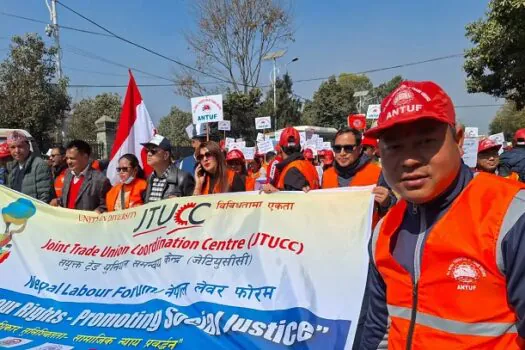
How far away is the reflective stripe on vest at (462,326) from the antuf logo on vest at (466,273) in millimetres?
99

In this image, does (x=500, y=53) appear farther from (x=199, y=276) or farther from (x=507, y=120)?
(x=507, y=120)

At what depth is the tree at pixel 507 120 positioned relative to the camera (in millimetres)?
54156

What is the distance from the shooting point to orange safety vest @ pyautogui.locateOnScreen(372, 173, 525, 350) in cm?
112

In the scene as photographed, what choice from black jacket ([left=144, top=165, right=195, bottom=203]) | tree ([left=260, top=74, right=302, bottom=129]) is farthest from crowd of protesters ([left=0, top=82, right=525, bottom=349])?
tree ([left=260, top=74, right=302, bottom=129])

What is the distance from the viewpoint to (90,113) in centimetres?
3391

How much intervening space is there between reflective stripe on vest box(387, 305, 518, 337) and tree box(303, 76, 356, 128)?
47814 mm

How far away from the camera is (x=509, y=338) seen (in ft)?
3.72

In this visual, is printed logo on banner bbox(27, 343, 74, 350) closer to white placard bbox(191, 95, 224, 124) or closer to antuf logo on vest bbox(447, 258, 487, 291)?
antuf logo on vest bbox(447, 258, 487, 291)

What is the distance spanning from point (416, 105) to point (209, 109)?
28.5 feet

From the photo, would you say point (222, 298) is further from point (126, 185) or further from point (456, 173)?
point (126, 185)

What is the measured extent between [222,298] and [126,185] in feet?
7.67

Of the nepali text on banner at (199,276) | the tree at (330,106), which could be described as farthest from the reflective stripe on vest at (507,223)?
the tree at (330,106)

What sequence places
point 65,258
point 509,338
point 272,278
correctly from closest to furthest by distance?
point 509,338
point 272,278
point 65,258

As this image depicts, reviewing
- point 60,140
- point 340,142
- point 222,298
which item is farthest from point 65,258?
point 60,140
